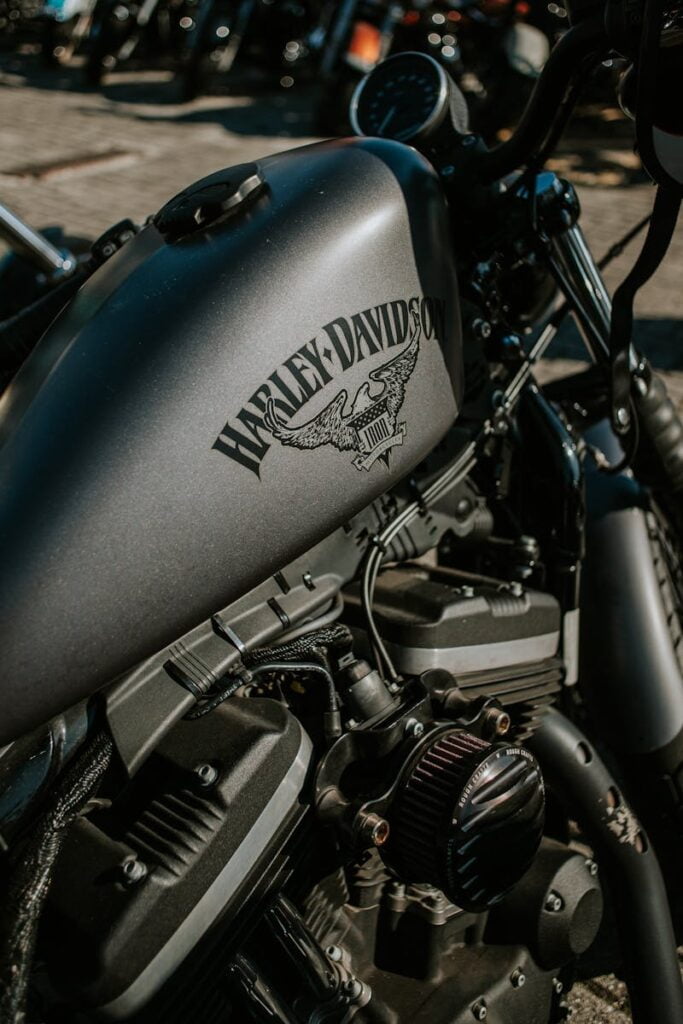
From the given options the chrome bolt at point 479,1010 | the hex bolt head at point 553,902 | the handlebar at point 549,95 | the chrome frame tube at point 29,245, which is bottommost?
the hex bolt head at point 553,902

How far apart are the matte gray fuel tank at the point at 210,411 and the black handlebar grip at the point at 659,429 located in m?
0.61

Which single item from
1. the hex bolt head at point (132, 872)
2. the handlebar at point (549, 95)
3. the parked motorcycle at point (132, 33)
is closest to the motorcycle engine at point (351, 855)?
the hex bolt head at point (132, 872)

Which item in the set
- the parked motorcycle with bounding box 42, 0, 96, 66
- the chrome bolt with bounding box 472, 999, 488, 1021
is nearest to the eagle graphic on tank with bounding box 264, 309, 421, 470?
the chrome bolt with bounding box 472, 999, 488, 1021

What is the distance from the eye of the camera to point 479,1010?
1.52m

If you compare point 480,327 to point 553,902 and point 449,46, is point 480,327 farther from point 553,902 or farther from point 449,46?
point 449,46

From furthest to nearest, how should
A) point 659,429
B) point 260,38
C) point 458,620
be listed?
point 260,38 → point 659,429 → point 458,620

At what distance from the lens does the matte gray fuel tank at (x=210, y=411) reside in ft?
3.79

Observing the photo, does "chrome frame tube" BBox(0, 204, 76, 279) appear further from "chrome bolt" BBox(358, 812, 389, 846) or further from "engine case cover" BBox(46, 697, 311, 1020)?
"chrome bolt" BBox(358, 812, 389, 846)

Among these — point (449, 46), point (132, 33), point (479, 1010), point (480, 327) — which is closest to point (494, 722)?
point (479, 1010)

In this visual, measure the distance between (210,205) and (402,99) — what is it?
628 mm

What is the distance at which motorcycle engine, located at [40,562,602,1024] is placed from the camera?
4.07ft

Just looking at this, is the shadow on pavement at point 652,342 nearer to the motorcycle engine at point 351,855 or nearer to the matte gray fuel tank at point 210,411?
the motorcycle engine at point 351,855

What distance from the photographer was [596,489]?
2.04m

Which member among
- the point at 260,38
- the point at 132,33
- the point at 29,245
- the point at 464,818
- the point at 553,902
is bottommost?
the point at 260,38
